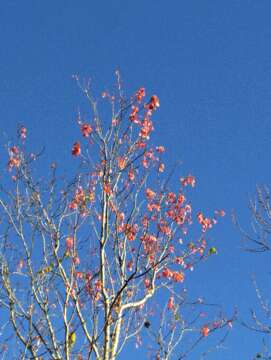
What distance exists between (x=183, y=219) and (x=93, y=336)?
7.88ft

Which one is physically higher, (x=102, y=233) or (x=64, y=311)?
(x=102, y=233)

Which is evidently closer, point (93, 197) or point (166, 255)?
point (166, 255)

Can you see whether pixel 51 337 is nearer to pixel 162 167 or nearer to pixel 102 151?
pixel 102 151

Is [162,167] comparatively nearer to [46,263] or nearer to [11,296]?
[46,263]

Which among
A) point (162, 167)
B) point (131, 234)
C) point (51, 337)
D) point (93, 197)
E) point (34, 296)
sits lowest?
point (51, 337)

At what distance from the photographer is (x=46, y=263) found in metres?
8.17

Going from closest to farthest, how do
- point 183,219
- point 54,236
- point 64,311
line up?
point 64,311
point 54,236
point 183,219

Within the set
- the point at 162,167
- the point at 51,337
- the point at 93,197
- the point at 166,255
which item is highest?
the point at 162,167

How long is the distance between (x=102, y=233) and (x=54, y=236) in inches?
29.9

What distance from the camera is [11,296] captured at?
7703mm

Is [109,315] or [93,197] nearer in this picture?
[109,315]

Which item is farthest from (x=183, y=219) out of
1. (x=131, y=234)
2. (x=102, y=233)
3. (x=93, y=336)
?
(x=93, y=336)

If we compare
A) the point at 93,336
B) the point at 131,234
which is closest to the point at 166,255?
the point at 131,234

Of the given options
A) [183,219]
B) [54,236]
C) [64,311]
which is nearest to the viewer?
[64,311]
